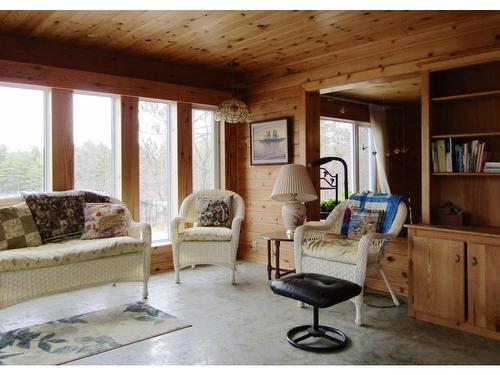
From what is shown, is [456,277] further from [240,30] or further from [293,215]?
[240,30]

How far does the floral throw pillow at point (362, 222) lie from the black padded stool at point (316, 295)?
35.2 inches

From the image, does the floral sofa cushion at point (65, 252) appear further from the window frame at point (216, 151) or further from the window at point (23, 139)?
the window frame at point (216, 151)

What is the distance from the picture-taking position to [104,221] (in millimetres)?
3736

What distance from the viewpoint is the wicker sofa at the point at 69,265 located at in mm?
2898

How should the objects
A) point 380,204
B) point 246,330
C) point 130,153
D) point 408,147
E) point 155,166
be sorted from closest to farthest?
point 246,330
point 380,204
point 130,153
point 155,166
point 408,147

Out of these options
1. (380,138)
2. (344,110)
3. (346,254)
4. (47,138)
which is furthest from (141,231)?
(380,138)

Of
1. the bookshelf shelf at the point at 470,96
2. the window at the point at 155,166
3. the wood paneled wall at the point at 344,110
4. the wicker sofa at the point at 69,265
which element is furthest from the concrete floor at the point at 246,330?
the wood paneled wall at the point at 344,110

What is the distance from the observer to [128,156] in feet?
14.9

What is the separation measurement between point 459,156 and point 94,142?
3441 mm

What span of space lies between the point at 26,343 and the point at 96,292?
3.92ft

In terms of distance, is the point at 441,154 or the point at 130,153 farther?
the point at 130,153

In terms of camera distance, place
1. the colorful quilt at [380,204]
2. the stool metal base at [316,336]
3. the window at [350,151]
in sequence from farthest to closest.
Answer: the window at [350,151], the colorful quilt at [380,204], the stool metal base at [316,336]

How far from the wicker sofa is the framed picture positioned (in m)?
1.86

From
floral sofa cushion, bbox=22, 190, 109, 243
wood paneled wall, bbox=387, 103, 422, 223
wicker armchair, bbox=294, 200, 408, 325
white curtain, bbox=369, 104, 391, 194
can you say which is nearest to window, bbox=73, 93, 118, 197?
floral sofa cushion, bbox=22, 190, 109, 243
